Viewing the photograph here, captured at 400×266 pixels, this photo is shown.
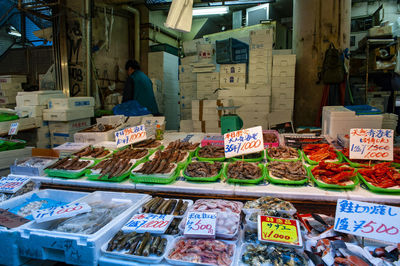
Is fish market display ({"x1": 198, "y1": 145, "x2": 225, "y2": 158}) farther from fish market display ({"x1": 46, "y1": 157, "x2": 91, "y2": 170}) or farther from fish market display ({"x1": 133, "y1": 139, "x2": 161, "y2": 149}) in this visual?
fish market display ({"x1": 46, "y1": 157, "x2": 91, "y2": 170})

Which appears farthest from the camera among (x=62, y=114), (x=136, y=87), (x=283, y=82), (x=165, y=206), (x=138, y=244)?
(x=283, y=82)

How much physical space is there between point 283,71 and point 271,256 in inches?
238

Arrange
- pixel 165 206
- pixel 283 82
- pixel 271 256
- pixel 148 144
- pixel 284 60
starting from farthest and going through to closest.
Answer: pixel 283 82 < pixel 284 60 < pixel 148 144 < pixel 165 206 < pixel 271 256

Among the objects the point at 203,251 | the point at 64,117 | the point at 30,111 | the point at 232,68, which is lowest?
the point at 203,251

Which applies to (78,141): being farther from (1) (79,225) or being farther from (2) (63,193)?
(1) (79,225)

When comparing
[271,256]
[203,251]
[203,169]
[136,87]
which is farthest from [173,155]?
[136,87]

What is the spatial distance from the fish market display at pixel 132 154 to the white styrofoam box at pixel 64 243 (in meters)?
1.14

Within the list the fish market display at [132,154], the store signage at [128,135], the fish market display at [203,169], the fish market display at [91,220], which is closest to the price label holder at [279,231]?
the fish market display at [203,169]

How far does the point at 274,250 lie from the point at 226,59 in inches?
243

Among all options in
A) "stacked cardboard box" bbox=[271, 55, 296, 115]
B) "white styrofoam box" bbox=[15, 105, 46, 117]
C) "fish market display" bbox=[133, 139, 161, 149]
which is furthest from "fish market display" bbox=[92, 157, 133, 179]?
"stacked cardboard box" bbox=[271, 55, 296, 115]

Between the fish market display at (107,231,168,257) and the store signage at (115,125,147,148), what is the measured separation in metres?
1.50

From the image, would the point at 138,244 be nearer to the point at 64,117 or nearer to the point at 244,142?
the point at 244,142

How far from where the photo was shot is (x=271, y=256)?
150 cm

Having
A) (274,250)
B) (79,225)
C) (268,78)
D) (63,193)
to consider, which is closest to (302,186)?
(274,250)
